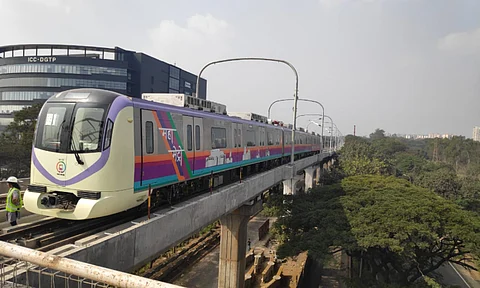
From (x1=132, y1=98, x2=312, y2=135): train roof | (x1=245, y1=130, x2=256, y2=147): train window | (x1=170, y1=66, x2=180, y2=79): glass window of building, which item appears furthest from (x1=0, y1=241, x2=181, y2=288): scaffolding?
(x1=170, y1=66, x2=180, y2=79): glass window of building

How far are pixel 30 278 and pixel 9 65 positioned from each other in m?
64.2

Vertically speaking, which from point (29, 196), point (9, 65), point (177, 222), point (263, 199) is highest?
point (9, 65)

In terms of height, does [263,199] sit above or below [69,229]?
below

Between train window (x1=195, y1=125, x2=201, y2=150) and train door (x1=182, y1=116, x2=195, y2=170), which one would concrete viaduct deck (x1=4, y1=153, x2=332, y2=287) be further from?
train window (x1=195, y1=125, x2=201, y2=150)

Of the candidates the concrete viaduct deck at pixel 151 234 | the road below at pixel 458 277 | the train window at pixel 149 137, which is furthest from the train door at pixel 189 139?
the road below at pixel 458 277

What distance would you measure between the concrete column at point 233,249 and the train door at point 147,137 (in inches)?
557

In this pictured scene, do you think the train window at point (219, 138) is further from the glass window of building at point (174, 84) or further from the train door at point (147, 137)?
the glass window of building at point (174, 84)

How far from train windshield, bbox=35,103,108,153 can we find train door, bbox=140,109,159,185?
1.07m

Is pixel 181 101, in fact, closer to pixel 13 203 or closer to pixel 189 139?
pixel 189 139

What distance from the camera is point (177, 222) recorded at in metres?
8.33

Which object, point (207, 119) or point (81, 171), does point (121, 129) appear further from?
point (207, 119)

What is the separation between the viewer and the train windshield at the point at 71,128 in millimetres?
6875

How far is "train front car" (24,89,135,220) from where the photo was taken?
6.74 m

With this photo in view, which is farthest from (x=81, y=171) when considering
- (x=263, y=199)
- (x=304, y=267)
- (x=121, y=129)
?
(x=304, y=267)
